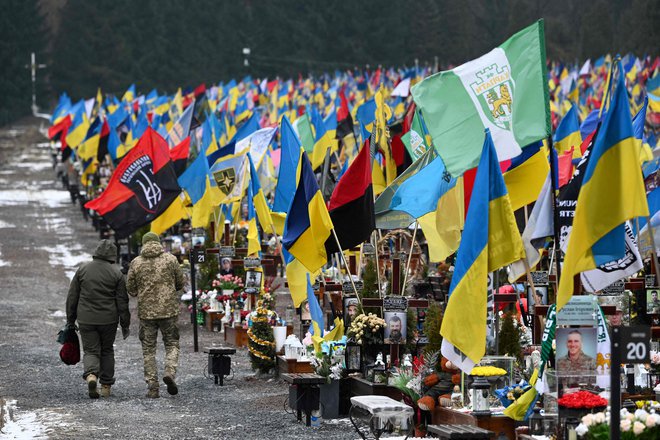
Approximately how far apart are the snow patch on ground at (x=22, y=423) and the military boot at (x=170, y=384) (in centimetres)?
138

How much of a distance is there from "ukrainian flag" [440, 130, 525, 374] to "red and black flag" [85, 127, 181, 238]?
9395 mm

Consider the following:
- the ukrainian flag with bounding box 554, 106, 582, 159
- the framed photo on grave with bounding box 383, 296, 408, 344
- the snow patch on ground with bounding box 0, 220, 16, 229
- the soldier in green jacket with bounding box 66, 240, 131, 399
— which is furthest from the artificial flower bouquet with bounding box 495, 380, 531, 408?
the snow patch on ground with bounding box 0, 220, 16, 229

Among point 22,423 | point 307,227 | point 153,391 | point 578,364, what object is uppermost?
point 307,227

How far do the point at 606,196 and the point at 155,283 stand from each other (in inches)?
253

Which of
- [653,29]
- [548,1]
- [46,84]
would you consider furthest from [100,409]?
[548,1]

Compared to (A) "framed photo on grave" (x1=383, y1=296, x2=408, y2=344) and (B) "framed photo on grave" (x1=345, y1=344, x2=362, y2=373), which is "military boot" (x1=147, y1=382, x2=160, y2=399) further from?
(A) "framed photo on grave" (x1=383, y1=296, x2=408, y2=344)

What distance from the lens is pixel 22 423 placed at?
1448 cm

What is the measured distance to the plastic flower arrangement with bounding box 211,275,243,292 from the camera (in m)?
22.5

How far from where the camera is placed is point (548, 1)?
152625 millimetres

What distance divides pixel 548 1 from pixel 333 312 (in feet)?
452

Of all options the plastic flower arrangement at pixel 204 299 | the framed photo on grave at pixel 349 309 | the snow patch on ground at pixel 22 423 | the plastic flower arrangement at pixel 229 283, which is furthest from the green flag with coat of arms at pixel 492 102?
the plastic flower arrangement at pixel 204 299

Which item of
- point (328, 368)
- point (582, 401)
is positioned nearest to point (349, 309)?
point (328, 368)

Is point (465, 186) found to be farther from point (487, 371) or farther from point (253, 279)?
point (253, 279)

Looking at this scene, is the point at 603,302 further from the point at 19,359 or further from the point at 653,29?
the point at 653,29
